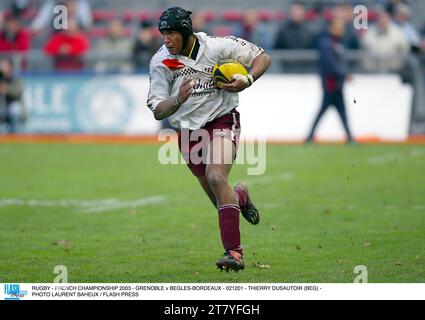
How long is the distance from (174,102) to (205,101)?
1.56 feet

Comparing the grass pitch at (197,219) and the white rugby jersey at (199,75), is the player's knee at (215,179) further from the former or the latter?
the grass pitch at (197,219)

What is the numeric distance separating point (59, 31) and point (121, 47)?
5.34 feet

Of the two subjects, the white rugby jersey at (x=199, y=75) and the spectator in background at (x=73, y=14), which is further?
the spectator in background at (x=73, y=14)

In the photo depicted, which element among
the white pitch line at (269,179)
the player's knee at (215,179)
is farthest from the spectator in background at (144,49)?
the player's knee at (215,179)

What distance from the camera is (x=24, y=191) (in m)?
14.5

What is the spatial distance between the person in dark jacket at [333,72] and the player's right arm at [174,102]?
445 inches

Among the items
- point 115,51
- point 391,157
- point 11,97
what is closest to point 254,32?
point 115,51

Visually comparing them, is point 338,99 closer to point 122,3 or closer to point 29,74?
point 29,74

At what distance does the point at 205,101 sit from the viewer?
9234 millimetres

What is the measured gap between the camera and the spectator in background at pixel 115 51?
74.6 feet

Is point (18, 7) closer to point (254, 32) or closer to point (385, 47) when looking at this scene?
point (254, 32)

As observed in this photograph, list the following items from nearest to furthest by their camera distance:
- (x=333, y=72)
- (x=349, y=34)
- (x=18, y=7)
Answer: (x=333, y=72)
(x=349, y=34)
(x=18, y=7)

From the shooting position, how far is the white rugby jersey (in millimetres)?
9156
